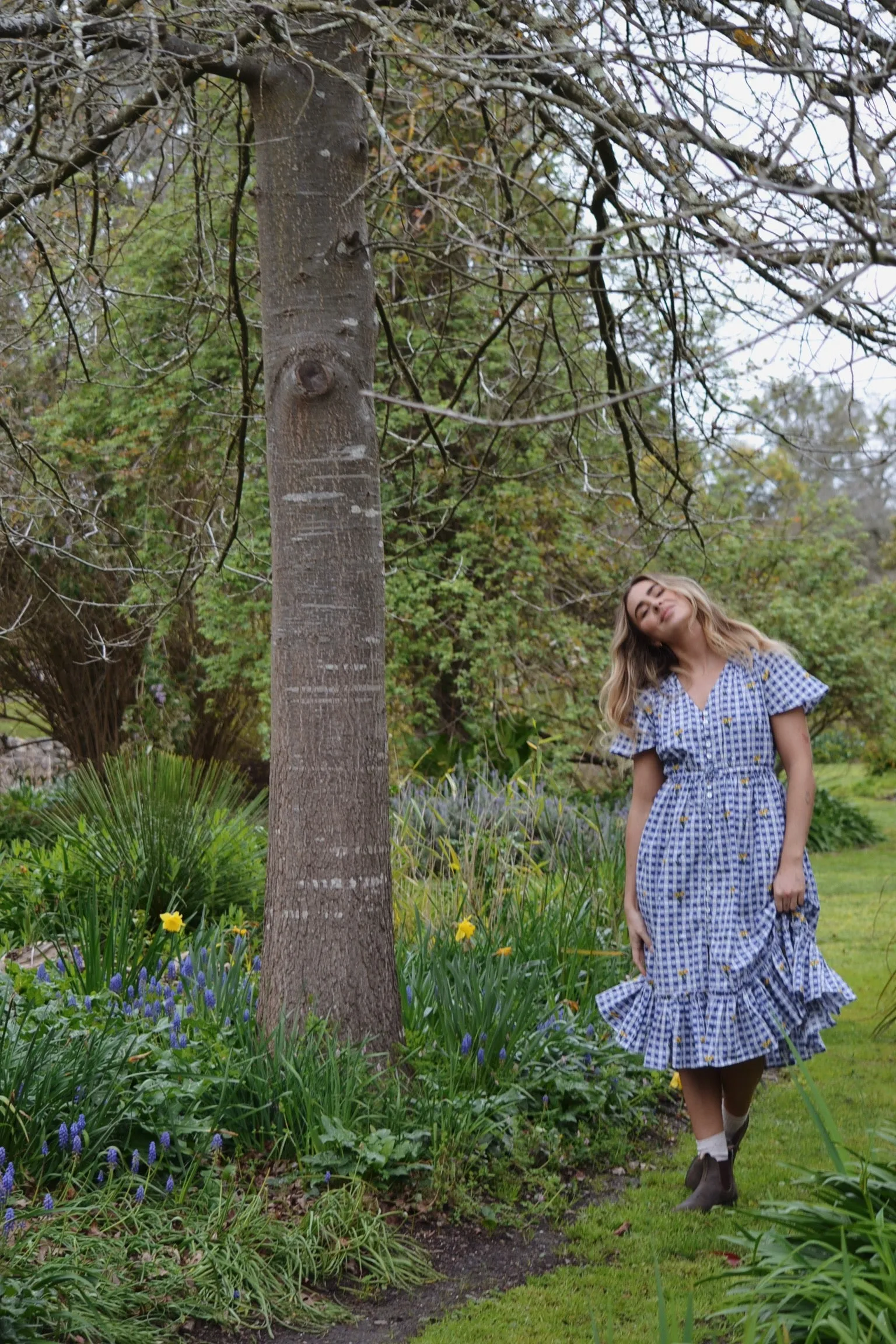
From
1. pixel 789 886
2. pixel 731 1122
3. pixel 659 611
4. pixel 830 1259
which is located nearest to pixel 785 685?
pixel 659 611

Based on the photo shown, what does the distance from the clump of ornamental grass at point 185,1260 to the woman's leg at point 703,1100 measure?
870mm

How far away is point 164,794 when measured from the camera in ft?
19.3

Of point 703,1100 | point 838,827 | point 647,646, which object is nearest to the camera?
point 703,1100

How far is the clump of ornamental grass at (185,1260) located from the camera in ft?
8.76

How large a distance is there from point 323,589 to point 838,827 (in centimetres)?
1075

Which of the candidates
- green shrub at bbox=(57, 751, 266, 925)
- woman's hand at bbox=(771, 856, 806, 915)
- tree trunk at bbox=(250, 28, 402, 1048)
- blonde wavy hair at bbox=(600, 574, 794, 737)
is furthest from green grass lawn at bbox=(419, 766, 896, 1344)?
green shrub at bbox=(57, 751, 266, 925)

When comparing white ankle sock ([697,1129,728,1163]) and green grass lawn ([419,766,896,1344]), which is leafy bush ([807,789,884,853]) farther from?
white ankle sock ([697,1129,728,1163])

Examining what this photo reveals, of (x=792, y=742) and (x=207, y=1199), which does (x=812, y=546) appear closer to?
(x=792, y=742)

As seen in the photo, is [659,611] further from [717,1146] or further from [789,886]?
[717,1146]

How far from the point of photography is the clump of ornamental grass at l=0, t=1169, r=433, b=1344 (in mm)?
2670


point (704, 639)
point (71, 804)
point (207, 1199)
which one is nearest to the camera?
point (207, 1199)

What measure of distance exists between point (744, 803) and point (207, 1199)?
178cm

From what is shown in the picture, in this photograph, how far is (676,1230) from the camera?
352 cm

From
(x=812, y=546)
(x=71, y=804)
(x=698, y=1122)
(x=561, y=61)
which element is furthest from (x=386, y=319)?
(x=812, y=546)
